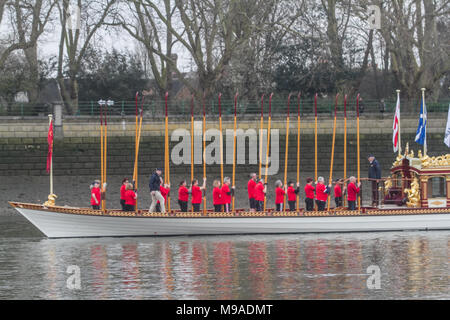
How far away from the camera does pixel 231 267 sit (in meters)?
24.2

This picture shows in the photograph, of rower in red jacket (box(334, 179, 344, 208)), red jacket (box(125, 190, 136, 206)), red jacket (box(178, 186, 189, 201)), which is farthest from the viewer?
rower in red jacket (box(334, 179, 344, 208))

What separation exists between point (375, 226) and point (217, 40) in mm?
24706

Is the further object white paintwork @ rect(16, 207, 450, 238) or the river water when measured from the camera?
white paintwork @ rect(16, 207, 450, 238)

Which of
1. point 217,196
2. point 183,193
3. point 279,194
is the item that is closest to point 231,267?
point 217,196

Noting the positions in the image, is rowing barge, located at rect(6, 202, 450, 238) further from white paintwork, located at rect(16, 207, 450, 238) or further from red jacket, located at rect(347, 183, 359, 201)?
red jacket, located at rect(347, 183, 359, 201)

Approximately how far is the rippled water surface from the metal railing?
17.4 metres

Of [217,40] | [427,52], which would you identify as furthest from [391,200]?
[217,40]

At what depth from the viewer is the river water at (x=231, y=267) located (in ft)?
68.2

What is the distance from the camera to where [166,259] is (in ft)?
84.8

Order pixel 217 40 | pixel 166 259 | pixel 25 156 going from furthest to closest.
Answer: pixel 217 40
pixel 25 156
pixel 166 259

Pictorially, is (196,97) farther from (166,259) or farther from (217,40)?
(166,259)

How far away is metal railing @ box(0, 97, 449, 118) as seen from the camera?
48719 millimetres

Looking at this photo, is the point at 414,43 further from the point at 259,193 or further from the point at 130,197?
the point at 130,197

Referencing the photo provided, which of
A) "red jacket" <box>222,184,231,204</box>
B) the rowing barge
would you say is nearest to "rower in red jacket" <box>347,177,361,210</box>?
the rowing barge
